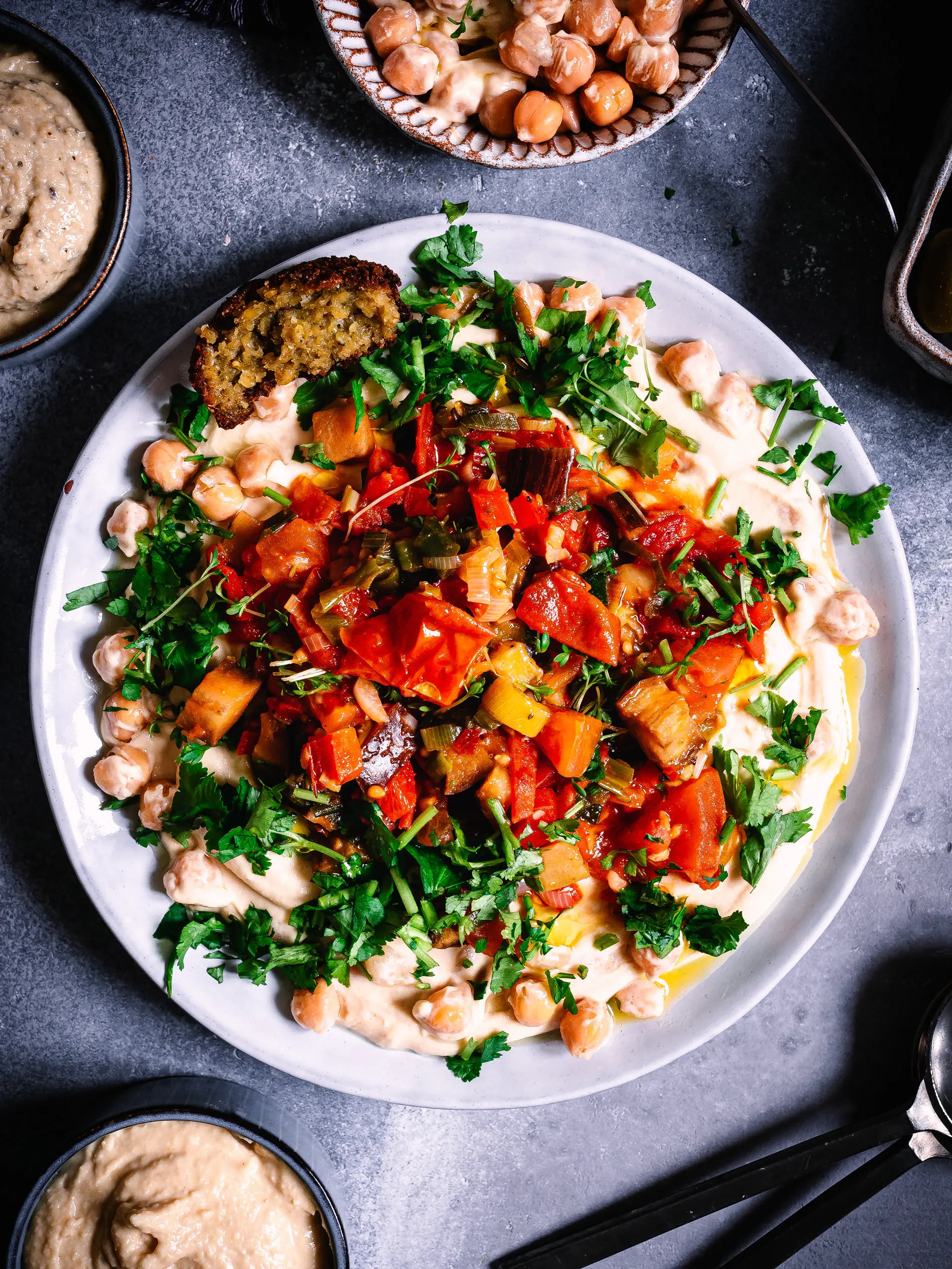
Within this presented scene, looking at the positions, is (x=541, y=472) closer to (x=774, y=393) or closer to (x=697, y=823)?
(x=774, y=393)

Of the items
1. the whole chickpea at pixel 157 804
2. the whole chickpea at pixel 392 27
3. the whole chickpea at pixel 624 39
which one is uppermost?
the whole chickpea at pixel 624 39

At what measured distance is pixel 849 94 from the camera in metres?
3.55

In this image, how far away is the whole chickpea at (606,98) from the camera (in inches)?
123

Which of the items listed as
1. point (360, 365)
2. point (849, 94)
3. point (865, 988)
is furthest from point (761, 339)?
point (865, 988)

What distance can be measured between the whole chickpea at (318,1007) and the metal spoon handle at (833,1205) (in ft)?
6.91

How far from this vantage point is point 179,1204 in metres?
3.09

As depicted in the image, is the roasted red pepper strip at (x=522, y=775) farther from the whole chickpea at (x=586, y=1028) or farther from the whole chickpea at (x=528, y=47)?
the whole chickpea at (x=528, y=47)

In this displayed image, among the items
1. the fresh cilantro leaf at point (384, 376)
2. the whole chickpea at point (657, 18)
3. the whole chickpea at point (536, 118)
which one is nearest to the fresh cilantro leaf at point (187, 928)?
the fresh cilantro leaf at point (384, 376)

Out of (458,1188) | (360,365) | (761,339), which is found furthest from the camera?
(458,1188)

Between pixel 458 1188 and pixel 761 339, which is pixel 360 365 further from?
pixel 458 1188

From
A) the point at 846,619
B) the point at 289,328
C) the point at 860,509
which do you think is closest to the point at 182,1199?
the point at 289,328

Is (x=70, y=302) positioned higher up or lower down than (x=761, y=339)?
lower down

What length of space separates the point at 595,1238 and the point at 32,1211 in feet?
6.97

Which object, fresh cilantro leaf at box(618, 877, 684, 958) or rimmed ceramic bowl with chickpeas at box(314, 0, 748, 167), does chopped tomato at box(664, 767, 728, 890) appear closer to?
fresh cilantro leaf at box(618, 877, 684, 958)
